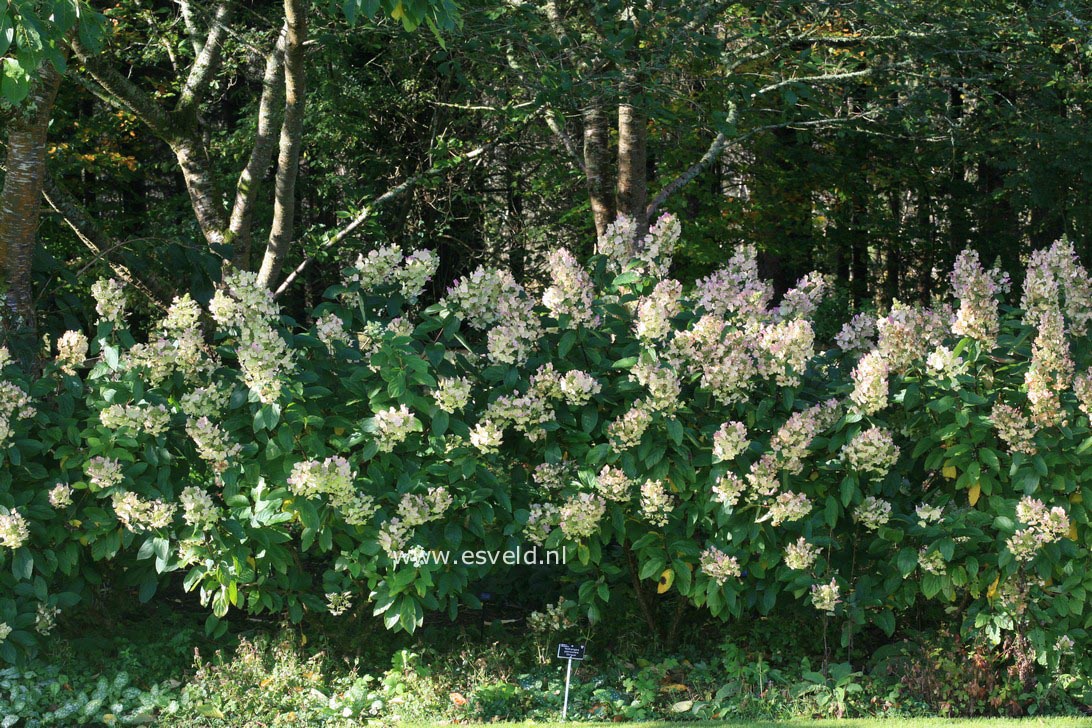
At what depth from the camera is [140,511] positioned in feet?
14.5

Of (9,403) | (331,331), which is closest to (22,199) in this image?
(9,403)

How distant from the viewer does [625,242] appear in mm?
5188

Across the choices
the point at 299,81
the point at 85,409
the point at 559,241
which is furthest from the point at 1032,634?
the point at 559,241

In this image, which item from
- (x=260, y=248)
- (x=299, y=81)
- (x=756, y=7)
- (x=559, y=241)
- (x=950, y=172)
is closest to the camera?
(x=299, y=81)

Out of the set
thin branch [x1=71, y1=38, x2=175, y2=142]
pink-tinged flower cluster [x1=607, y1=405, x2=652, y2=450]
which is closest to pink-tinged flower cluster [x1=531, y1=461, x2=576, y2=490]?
pink-tinged flower cluster [x1=607, y1=405, x2=652, y2=450]

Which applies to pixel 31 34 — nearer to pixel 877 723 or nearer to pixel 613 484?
pixel 613 484

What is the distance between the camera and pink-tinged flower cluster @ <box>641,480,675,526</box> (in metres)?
4.47

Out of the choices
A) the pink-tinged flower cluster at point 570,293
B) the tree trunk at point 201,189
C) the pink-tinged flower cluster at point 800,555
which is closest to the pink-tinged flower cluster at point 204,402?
the pink-tinged flower cluster at point 570,293

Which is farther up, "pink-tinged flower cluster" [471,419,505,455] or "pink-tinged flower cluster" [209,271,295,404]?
"pink-tinged flower cluster" [209,271,295,404]

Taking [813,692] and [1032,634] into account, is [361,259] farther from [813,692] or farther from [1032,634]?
[1032,634]

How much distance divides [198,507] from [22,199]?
6.26ft

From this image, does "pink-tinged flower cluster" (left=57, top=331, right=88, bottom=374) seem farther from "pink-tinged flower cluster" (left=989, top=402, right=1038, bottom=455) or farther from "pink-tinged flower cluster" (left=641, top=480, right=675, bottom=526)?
"pink-tinged flower cluster" (left=989, top=402, right=1038, bottom=455)

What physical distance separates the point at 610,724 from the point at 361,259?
2189mm

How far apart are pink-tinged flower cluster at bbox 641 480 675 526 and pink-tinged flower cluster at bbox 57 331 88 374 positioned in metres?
2.33
